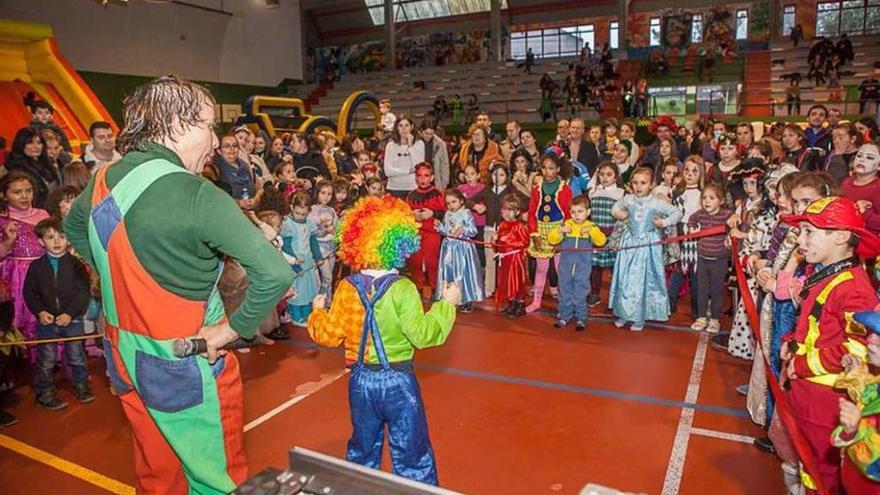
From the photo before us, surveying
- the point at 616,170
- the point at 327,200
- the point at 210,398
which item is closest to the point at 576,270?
the point at 616,170

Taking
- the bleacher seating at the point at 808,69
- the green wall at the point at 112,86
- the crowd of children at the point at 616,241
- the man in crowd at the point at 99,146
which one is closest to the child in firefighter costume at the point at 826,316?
the crowd of children at the point at 616,241

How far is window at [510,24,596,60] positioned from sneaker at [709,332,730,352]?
2290cm

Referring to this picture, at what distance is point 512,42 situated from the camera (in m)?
28.8

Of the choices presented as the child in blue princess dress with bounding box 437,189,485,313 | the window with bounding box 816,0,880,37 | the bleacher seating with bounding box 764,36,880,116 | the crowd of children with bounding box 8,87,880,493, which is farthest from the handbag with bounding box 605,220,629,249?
the window with bounding box 816,0,880,37

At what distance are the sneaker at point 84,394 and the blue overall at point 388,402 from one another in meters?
3.02

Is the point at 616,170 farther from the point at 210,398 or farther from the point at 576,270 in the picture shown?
the point at 210,398

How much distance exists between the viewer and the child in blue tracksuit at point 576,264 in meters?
6.28

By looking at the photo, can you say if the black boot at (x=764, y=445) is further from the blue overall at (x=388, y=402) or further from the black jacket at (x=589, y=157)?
the black jacket at (x=589, y=157)

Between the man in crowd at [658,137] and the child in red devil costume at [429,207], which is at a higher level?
the man in crowd at [658,137]

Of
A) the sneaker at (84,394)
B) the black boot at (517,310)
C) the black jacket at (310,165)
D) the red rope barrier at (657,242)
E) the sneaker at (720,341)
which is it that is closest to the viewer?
the sneaker at (84,394)

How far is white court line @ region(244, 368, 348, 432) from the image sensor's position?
4.32m


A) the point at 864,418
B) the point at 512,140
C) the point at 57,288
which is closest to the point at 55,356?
the point at 57,288

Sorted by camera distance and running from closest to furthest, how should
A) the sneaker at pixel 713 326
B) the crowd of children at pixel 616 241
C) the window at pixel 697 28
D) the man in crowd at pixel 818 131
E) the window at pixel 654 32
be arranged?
the crowd of children at pixel 616 241
the sneaker at pixel 713 326
the man in crowd at pixel 818 131
the window at pixel 697 28
the window at pixel 654 32

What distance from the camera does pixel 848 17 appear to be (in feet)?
76.7
